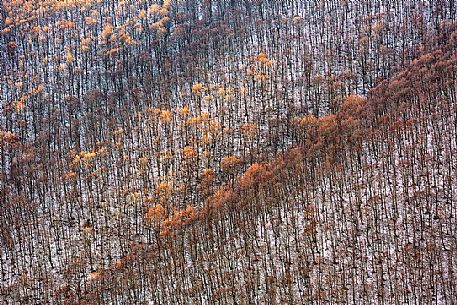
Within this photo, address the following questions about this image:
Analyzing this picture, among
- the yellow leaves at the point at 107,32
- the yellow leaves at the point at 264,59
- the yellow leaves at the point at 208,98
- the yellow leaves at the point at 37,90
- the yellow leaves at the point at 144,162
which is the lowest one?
the yellow leaves at the point at 144,162

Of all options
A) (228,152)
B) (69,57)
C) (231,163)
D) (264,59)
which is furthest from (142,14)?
(231,163)

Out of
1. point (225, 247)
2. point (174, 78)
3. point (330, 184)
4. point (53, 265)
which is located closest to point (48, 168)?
point (53, 265)

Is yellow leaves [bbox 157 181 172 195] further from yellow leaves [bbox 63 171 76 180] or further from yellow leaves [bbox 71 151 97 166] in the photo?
yellow leaves [bbox 63 171 76 180]

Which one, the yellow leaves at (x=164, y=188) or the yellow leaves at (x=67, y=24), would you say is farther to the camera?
the yellow leaves at (x=67, y=24)

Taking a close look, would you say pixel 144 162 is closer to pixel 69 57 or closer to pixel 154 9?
pixel 69 57

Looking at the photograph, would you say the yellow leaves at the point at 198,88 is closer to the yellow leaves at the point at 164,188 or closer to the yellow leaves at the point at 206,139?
the yellow leaves at the point at 206,139

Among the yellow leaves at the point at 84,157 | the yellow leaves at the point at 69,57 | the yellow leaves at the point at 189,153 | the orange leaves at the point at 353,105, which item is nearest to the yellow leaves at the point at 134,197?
the yellow leaves at the point at 189,153

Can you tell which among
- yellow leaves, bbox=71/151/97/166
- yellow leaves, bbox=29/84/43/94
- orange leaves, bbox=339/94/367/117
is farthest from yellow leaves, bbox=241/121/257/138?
yellow leaves, bbox=29/84/43/94

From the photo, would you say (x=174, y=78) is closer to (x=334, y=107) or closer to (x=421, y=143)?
(x=334, y=107)
